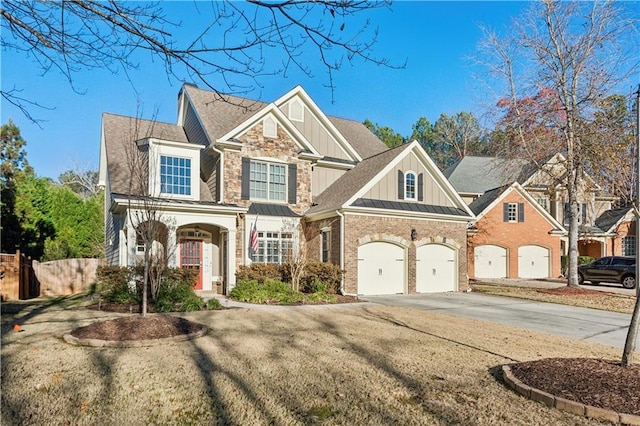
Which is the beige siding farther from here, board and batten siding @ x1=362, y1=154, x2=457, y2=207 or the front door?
the front door

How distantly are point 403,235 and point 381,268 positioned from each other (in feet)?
5.53

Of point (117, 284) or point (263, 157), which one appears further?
point (263, 157)

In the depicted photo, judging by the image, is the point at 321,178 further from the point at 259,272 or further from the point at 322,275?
the point at 259,272

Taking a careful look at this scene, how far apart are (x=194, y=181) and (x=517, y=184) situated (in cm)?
2016

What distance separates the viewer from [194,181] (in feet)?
56.4

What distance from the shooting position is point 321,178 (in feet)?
69.5

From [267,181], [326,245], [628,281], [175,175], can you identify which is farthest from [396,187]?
[628,281]

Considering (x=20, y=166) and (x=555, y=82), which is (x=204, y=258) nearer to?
(x=20, y=166)

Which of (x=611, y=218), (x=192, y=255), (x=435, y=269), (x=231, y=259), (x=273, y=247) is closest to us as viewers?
(x=231, y=259)

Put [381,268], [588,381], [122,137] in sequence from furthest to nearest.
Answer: [122,137] → [381,268] → [588,381]

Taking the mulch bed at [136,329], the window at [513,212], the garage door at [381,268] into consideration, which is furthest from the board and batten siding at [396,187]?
the mulch bed at [136,329]

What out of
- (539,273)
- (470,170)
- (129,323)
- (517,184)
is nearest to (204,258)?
(129,323)

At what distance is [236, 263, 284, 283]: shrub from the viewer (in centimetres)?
1586

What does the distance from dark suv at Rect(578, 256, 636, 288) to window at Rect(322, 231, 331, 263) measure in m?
15.1
